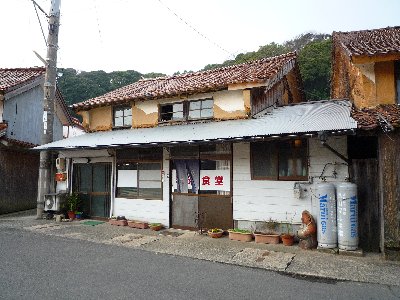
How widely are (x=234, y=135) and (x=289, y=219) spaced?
10.4 feet

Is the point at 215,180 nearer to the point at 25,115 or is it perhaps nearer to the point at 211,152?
the point at 211,152

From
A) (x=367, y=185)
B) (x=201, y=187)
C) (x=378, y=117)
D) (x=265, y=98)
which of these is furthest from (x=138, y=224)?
(x=378, y=117)

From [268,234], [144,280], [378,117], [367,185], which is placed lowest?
[144,280]

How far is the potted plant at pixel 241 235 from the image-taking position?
913cm

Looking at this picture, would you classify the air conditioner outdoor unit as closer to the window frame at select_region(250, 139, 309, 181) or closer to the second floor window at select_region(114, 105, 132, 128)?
the second floor window at select_region(114, 105, 132, 128)

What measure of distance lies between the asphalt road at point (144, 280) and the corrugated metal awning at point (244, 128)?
12.1ft

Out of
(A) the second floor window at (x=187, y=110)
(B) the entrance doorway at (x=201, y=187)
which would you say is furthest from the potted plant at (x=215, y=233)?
(A) the second floor window at (x=187, y=110)

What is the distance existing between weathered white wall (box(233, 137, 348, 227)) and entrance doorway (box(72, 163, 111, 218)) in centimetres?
606

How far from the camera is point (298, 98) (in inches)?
666

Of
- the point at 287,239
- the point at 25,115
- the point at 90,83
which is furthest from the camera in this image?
the point at 90,83

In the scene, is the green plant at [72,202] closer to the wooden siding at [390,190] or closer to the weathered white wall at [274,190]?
the weathered white wall at [274,190]

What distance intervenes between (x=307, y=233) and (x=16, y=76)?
19.3 m

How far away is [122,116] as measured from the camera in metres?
13.6

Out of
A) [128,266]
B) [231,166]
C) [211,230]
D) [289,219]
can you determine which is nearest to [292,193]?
[289,219]
